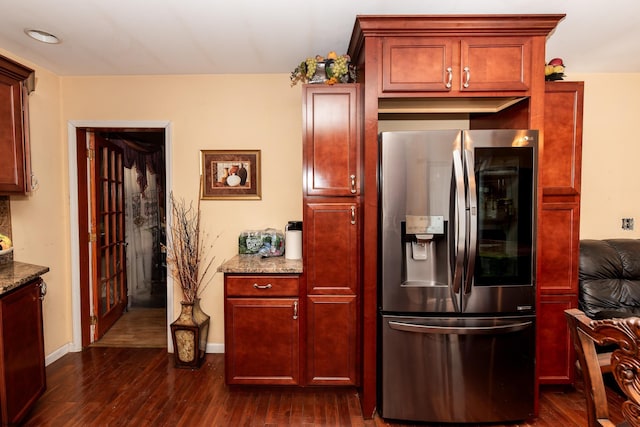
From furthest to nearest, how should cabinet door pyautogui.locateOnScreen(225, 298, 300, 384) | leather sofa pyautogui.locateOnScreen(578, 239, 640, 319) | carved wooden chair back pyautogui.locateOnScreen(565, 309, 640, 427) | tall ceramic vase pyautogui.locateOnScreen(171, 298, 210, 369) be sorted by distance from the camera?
tall ceramic vase pyautogui.locateOnScreen(171, 298, 210, 369), leather sofa pyautogui.locateOnScreen(578, 239, 640, 319), cabinet door pyautogui.locateOnScreen(225, 298, 300, 384), carved wooden chair back pyautogui.locateOnScreen(565, 309, 640, 427)

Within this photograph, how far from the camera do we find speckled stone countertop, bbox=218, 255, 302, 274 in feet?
7.64

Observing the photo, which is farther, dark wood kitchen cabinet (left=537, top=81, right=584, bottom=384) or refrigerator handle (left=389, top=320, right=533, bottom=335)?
dark wood kitchen cabinet (left=537, top=81, right=584, bottom=384)

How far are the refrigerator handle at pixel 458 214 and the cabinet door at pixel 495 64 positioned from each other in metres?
0.44

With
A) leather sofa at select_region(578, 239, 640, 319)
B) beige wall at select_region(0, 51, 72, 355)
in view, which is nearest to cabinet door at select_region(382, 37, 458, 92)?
leather sofa at select_region(578, 239, 640, 319)

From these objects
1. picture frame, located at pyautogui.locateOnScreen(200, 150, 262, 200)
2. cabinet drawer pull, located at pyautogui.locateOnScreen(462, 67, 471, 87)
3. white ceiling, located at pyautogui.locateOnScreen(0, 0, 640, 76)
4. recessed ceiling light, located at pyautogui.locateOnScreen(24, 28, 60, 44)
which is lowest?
picture frame, located at pyautogui.locateOnScreen(200, 150, 262, 200)

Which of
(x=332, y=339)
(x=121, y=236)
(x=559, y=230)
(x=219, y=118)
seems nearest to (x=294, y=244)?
(x=332, y=339)

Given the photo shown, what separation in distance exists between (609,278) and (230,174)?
3.26 metres

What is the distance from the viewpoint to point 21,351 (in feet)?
6.46

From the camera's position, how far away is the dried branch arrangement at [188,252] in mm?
2895

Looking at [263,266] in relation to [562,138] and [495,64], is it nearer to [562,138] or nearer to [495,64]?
[495,64]

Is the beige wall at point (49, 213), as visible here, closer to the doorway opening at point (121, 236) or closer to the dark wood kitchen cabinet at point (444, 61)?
the doorway opening at point (121, 236)

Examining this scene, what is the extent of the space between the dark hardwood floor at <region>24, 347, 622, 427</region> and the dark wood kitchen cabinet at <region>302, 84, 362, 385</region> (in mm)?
216

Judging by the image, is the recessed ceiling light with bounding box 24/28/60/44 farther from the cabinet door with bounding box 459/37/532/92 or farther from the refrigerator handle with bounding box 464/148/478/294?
the refrigerator handle with bounding box 464/148/478/294

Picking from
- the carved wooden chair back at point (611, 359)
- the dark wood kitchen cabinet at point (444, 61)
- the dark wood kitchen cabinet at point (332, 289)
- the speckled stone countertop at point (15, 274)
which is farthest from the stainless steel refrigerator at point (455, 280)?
the speckled stone countertop at point (15, 274)
